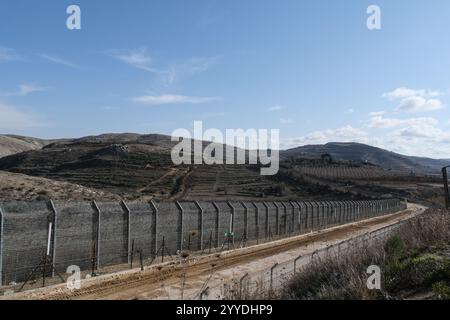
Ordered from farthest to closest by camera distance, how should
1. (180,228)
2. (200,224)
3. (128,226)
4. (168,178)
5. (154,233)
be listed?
(168,178), (200,224), (180,228), (154,233), (128,226)

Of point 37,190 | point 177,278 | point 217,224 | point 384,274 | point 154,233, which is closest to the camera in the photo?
point 384,274

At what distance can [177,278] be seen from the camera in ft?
66.1

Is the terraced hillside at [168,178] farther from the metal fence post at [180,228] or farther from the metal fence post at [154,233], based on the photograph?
the metal fence post at [154,233]

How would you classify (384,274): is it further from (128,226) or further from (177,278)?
(128,226)

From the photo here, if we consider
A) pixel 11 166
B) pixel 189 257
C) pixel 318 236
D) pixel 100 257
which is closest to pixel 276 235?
pixel 318 236

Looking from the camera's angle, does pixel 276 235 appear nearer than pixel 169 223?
No

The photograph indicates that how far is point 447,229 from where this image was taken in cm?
1934

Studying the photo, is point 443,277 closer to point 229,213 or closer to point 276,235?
point 229,213

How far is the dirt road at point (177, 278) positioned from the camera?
16344mm

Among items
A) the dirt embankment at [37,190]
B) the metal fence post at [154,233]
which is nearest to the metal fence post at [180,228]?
the metal fence post at [154,233]

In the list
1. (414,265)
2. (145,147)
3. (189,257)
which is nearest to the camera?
(414,265)

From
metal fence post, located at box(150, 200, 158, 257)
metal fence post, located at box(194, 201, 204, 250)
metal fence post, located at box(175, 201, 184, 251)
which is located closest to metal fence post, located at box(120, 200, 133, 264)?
metal fence post, located at box(150, 200, 158, 257)

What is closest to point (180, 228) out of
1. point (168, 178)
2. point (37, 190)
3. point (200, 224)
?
point (200, 224)

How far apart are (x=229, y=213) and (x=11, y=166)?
9211cm
